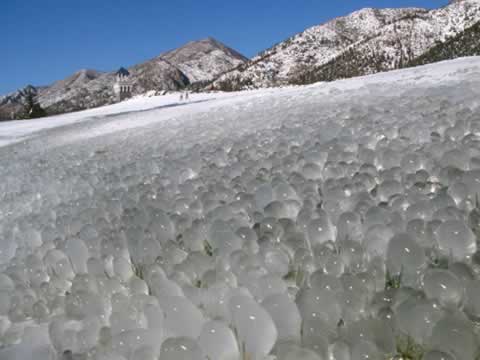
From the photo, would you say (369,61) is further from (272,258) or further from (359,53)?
(272,258)

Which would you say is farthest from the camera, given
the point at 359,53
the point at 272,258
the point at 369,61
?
the point at 359,53

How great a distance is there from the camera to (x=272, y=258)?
122 cm

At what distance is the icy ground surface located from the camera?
861 mm

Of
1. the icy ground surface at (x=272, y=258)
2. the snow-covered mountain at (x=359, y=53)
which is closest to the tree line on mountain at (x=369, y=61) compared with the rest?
the snow-covered mountain at (x=359, y=53)

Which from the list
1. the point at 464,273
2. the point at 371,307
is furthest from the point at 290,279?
the point at 464,273

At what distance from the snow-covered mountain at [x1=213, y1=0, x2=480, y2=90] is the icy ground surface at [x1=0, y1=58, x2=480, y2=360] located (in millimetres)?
73864

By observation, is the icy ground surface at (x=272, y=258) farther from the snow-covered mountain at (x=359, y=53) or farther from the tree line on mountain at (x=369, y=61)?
the snow-covered mountain at (x=359, y=53)

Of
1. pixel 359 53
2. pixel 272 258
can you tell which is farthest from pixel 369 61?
pixel 272 258

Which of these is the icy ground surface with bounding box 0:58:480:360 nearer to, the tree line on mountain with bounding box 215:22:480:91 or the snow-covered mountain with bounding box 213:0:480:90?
the tree line on mountain with bounding box 215:22:480:91

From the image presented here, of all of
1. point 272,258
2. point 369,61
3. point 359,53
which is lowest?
point 272,258

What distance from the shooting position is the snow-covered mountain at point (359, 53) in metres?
84.2

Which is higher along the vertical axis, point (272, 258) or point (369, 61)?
point (369, 61)

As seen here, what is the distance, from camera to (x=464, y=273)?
94cm

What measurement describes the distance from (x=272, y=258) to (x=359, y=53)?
97157mm
